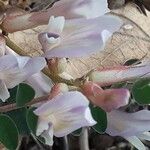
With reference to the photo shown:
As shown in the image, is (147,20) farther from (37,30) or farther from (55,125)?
(55,125)

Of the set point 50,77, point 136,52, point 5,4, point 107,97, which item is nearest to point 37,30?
point 5,4

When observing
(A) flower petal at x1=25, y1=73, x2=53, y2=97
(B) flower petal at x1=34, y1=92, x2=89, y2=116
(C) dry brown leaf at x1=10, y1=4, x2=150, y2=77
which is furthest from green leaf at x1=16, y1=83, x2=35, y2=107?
(C) dry brown leaf at x1=10, y1=4, x2=150, y2=77

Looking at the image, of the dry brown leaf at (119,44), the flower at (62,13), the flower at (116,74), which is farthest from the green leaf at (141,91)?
the dry brown leaf at (119,44)

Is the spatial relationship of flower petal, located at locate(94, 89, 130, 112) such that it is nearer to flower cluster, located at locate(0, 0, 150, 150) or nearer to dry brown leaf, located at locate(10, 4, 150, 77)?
flower cluster, located at locate(0, 0, 150, 150)

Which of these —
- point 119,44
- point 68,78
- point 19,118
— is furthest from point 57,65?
point 119,44

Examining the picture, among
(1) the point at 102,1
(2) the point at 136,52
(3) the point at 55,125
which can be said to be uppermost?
(1) the point at 102,1

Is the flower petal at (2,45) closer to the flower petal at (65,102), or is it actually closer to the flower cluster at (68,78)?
the flower cluster at (68,78)

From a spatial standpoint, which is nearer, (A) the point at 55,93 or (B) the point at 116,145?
(A) the point at 55,93
